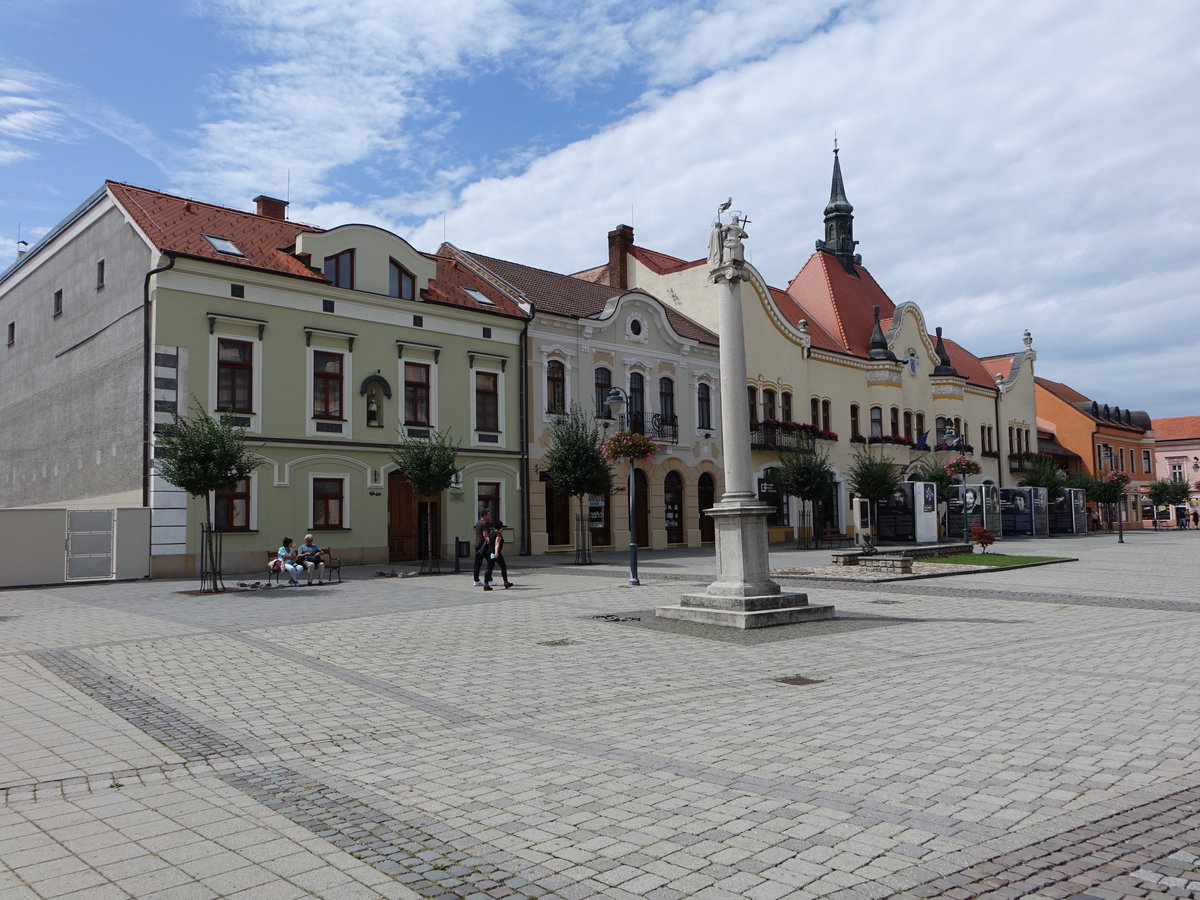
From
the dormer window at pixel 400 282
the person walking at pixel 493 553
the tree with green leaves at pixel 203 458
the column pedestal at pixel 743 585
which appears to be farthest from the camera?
the dormer window at pixel 400 282

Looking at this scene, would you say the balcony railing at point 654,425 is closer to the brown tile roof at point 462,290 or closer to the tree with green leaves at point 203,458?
the brown tile roof at point 462,290

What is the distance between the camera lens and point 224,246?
2505 cm

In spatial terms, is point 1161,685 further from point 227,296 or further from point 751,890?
point 227,296

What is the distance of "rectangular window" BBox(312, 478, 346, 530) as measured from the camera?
83.9 ft

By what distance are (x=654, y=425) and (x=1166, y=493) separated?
51.9 metres

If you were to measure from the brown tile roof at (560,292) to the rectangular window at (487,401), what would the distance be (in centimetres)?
301

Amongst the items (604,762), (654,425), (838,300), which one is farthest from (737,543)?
(838,300)

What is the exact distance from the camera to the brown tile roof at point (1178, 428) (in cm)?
9107

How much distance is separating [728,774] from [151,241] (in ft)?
73.7

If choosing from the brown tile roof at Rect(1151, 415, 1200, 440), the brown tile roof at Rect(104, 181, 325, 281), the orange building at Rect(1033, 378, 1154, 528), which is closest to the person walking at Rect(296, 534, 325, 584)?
the brown tile roof at Rect(104, 181, 325, 281)

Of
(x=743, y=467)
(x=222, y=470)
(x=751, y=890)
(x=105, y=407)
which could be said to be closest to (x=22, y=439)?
(x=105, y=407)

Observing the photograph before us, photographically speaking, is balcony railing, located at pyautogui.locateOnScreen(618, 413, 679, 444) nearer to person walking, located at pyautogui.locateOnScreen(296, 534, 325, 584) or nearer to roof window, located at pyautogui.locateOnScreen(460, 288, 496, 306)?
roof window, located at pyautogui.locateOnScreen(460, 288, 496, 306)

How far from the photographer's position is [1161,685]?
27.2 feet

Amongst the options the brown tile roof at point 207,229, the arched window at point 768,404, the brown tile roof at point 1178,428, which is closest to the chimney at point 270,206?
the brown tile roof at point 207,229
